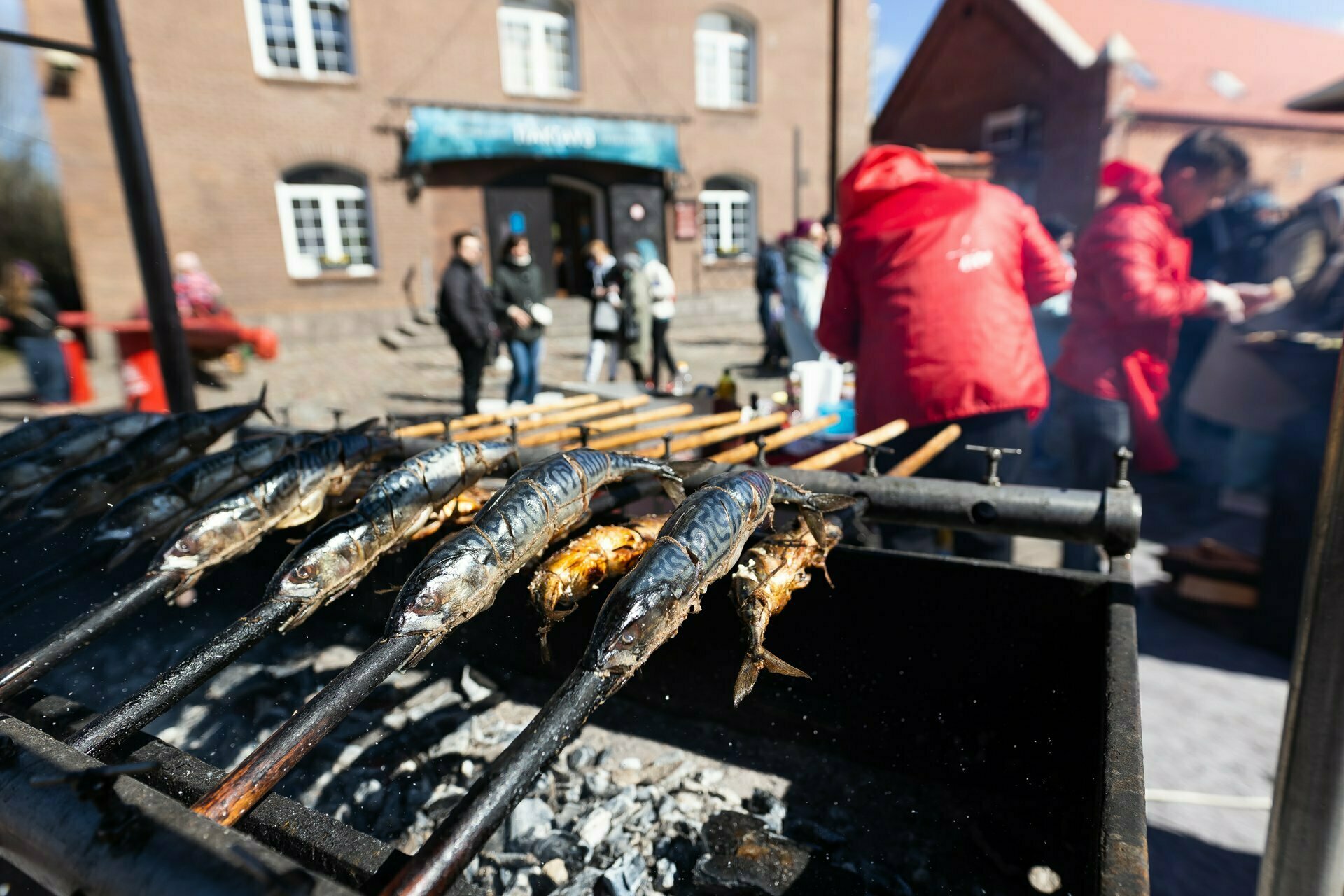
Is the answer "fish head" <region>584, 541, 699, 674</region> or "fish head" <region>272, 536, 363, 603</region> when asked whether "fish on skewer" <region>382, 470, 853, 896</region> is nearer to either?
"fish head" <region>584, 541, 699, 674</region>

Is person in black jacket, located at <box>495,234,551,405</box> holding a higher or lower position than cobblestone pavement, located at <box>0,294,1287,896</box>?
higher

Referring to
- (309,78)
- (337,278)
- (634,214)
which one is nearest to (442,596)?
(337,278)

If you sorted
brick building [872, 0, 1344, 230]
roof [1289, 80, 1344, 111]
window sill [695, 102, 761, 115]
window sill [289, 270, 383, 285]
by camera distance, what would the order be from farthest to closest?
brick building [872, 0, 1344, 230]
window sill [695, 102, 761, 115]
window sill [289, 270, 383, 285]
roof [1289, 80, 1344, 111]

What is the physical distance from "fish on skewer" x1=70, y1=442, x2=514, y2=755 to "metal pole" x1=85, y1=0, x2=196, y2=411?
3.22 meters

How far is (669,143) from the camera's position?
1772 centimetres

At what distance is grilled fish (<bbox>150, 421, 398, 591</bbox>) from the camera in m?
2.07

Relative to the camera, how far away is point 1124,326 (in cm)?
403

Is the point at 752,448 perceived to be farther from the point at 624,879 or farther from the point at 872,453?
the point at 624,879

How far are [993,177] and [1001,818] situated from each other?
22.7 meters

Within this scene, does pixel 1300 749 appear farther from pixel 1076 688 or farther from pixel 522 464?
pixel 522 464

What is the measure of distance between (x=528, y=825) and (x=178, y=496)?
1.59 meters

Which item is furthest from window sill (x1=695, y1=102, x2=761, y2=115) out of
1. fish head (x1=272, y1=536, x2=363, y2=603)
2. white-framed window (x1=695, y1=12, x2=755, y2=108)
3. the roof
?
fish head (x1=272, y1=536, x2=363, y2=603)

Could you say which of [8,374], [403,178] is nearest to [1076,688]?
[403,178]

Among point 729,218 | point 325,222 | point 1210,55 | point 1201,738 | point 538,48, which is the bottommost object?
point 1201,738
